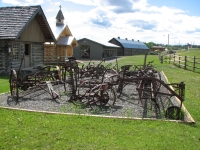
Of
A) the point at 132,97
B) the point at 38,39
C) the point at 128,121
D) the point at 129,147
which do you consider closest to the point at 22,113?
the point at 128,121

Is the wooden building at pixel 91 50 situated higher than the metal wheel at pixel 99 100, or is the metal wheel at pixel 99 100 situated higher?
the wooden building at pixel 91 50

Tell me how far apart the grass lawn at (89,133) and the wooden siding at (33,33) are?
508 inches

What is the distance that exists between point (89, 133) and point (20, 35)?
13134 mm

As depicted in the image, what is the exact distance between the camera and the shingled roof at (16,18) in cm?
1591

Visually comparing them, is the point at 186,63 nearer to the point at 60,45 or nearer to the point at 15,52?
the point at 60,45

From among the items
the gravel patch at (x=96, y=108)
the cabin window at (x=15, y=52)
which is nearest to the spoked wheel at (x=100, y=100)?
the gravel patch at (x=96, y=108)

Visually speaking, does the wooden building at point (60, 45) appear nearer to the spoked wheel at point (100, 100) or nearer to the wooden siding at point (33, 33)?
the wooden siding at point (33, 33)

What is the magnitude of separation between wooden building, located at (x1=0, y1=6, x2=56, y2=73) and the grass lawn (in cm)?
962

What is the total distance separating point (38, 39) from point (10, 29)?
453 cm

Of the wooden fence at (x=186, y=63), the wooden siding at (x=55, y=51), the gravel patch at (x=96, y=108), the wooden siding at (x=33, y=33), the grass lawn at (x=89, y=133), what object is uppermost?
the wooden siding at (x=33, y=33)

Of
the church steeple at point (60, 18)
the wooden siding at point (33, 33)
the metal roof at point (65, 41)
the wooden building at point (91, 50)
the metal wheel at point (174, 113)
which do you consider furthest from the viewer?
the wooden building at point (91, 50)

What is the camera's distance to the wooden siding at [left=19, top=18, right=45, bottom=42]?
18688mm

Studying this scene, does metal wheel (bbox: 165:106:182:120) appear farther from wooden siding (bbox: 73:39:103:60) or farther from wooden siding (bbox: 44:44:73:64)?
wooden siding (bbox: 73:39:103:60)

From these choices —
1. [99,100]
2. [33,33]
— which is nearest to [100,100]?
[99,100]
